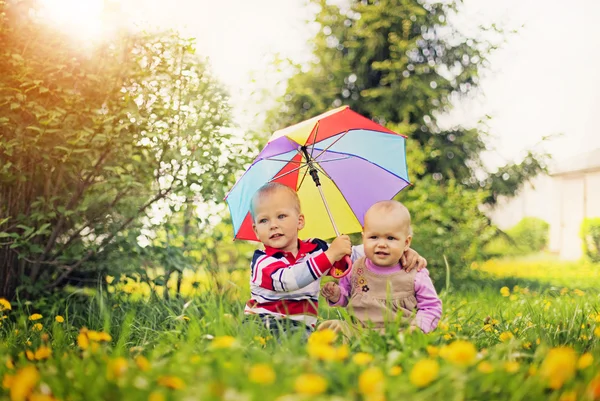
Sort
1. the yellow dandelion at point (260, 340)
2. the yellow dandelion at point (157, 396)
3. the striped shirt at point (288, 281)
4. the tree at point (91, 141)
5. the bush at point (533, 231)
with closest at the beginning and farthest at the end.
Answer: the yellow dandelion at point (157, 396) → the yellow dandelion at point (260, 340) → the striped shirt at point (288, 281) → the tree at point (91, 141) → the bush at point (533, 231)

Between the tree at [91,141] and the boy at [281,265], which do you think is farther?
the tree at [91,141]

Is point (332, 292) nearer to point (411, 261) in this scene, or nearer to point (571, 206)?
point (411, 261)

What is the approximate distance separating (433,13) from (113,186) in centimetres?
905

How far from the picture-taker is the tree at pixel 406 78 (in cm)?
1154

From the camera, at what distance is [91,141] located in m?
4.25

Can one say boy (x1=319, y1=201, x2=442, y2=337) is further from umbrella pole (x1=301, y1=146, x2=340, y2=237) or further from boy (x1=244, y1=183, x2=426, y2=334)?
umbrella pole (x1=301, y1=146, x2=340, y2=237)

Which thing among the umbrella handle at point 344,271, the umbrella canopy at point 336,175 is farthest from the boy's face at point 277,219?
the umbrella canopy at point 336,175

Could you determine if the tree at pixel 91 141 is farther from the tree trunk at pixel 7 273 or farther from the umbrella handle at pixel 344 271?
the umbrella handle at pixel 344 271

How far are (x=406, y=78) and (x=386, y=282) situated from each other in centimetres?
907

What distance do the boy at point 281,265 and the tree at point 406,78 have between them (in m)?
7.98

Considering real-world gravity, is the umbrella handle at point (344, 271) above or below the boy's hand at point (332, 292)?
above

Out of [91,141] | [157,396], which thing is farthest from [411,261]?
[91,141]

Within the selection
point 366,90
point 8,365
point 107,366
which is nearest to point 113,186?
point 8,365

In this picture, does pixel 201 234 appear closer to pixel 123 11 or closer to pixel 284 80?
pixel 123 11
